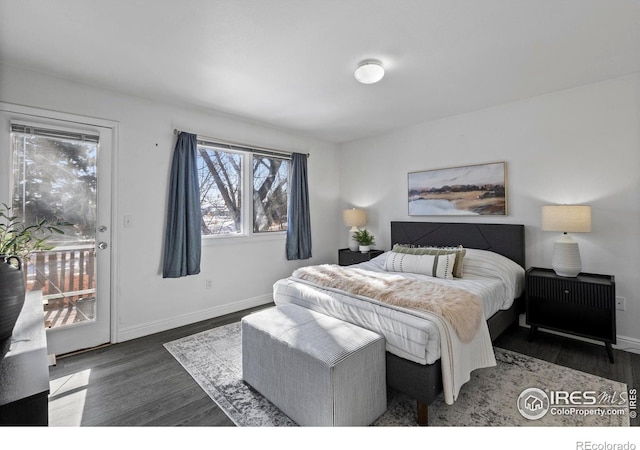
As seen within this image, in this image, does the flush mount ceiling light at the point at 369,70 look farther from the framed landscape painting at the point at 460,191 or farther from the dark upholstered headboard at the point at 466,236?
the dark upholstered headboard at the point at 466,236

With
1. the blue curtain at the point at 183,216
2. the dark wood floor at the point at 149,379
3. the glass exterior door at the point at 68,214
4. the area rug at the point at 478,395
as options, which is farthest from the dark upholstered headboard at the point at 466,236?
the glass exterior door at the point at 68,214

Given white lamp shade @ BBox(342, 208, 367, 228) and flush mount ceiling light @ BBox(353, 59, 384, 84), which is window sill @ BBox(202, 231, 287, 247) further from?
flush mount ceiling light @ BBox(353, 59, 384, 84)

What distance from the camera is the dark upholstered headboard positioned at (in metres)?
3.12

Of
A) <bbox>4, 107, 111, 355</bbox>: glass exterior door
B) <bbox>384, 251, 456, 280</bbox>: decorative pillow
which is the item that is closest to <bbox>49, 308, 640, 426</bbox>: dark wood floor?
<bbox>4, 107, 111, 355</bbox>: glass exterior door

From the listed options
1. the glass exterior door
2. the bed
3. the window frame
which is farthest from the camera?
the window frame

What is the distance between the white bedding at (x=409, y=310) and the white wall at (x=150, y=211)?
1.16 metres

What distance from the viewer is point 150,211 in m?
3.06

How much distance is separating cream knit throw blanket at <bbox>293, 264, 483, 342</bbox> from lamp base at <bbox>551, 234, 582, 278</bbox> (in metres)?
1.14

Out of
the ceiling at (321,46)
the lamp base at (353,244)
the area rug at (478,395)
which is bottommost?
the area rug at (478,395)

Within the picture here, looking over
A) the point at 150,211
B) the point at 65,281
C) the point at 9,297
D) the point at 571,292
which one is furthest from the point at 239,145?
the point at 571,292

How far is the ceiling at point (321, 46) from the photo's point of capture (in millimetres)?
1774

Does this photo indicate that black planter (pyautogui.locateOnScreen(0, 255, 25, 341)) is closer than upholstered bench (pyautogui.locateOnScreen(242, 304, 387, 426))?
Yes

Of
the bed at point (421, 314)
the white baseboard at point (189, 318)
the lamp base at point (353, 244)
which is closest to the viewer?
the bed at point (421, 314)

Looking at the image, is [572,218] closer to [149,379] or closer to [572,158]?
[572,158]
